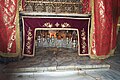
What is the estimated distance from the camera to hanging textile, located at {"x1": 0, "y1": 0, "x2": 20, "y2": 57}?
3.11 metres

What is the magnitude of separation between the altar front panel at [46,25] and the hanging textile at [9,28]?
230 millimetres

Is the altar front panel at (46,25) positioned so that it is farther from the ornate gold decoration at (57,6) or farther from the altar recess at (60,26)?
the ornate gold decoration at (57,6)

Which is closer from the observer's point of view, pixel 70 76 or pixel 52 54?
pixel 70 76

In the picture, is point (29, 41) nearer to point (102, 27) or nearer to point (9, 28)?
point (9, 28)

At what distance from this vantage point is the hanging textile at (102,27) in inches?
133

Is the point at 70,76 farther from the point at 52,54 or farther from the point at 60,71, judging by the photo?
the point at 52,54

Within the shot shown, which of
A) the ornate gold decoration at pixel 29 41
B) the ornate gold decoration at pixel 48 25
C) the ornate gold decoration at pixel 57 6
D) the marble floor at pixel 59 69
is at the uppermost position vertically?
the ornate gold decoration at pixel 57 6

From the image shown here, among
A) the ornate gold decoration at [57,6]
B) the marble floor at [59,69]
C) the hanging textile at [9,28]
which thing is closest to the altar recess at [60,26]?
the hanging textile at [9,28]

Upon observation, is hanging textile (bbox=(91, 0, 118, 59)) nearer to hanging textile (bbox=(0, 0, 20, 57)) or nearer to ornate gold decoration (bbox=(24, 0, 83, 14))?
ornate gold decoration (bbox=(24, 0, 83, 14))

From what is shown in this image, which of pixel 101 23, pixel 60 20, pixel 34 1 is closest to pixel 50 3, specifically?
pixel 34 1

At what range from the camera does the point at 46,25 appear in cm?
343

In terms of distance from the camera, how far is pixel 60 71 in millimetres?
2932

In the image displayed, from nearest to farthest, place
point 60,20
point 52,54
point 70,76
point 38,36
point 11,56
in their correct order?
1. point 70,76
2. point 11,56
3. point 60,20
4. point 52,54
5. point 38,36

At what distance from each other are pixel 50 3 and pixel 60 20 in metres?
1.26
